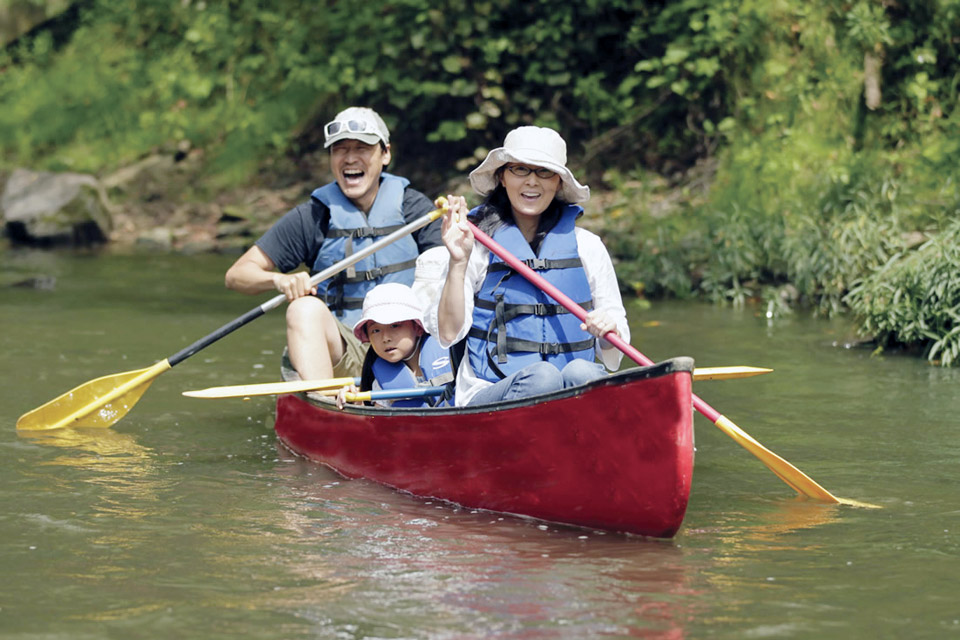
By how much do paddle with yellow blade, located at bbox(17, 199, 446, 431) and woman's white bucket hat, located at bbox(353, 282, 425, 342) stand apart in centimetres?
48

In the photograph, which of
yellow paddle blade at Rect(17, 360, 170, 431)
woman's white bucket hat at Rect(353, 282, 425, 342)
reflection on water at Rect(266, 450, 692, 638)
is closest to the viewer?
reflection on water at Rect(266, 450, 692, 638)

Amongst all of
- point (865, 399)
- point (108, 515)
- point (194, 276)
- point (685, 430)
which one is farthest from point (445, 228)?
point (194, 276)

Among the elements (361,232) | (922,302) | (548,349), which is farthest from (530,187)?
(922,302)

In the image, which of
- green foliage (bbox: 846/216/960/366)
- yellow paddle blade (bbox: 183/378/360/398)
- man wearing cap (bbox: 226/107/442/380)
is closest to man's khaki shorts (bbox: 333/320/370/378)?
man wearing cap (bbox: 226/107/442/380)

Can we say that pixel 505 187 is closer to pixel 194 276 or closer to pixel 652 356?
pixel 652 356

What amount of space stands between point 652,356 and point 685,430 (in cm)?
355

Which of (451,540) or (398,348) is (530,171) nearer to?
(398,348)

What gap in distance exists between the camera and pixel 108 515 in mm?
4457

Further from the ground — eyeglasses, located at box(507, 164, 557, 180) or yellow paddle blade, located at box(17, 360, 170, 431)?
eyeglasses, located at box(507, 164, 557, 180)

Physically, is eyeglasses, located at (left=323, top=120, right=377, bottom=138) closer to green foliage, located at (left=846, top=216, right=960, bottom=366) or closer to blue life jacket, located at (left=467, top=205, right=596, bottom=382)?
blue life jacket, located at (left=467, top=205, right=596, bottom=382)

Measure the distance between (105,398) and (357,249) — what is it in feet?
4.01

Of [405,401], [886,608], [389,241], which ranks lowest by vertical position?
[886,608]

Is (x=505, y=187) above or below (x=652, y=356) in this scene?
above

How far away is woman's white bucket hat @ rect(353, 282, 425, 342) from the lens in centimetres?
508
